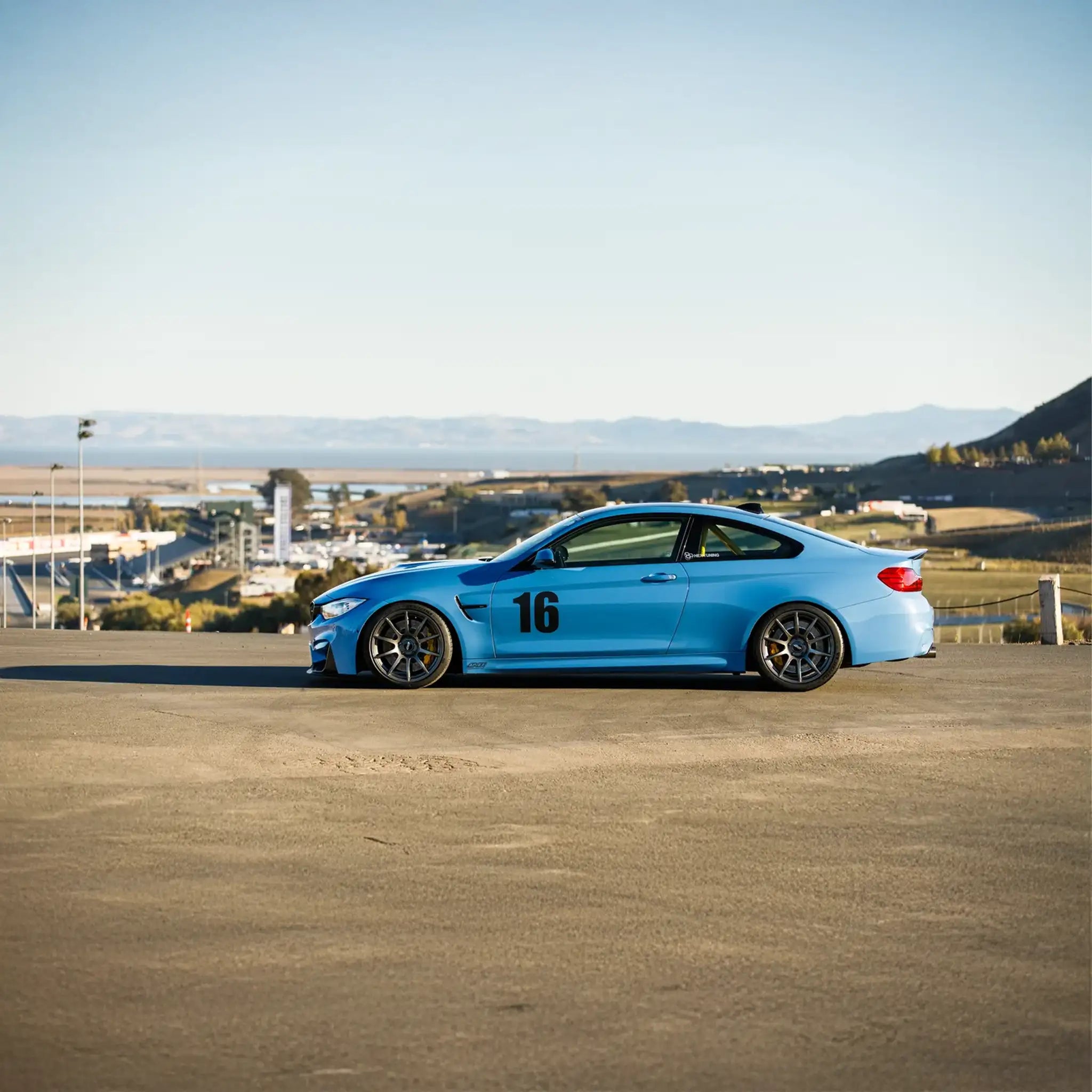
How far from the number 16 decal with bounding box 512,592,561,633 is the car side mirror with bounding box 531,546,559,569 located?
217 mm

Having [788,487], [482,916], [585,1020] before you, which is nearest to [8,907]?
[482,916]

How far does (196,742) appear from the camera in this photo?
9430 millimetres

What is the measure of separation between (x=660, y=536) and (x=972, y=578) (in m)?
62.3

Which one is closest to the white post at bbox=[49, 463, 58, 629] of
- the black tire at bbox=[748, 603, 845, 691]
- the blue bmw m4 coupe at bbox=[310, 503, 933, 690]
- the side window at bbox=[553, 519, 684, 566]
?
the blue bmw m4 coupe at bbox=[310, 503, 933, 690]

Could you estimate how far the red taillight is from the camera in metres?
11.5

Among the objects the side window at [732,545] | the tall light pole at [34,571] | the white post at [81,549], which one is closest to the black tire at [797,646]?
the side window at [732,545]

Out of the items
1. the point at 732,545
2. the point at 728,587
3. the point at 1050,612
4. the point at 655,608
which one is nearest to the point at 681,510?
the point at 732,545

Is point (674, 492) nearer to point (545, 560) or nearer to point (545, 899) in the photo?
point (545, 560)

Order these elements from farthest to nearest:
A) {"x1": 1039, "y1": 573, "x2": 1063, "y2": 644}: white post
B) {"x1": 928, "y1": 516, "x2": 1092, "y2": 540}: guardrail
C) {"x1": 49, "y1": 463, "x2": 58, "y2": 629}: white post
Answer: {"x1": 928, "y1": 516, "x2": 1092, "y2": 540}: guardrail → {"x1": 49, "y1": 463, "x2": 58, "y2": 629}: white post → {"x1": 1039, "y1": 573, "x2": 1063, "y2": 644}: white post

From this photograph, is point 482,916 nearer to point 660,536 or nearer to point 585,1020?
point 585,1020

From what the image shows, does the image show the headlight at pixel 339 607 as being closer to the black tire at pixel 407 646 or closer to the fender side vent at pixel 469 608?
the black tire at pixel 407 646

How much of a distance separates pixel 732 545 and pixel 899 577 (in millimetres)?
1319

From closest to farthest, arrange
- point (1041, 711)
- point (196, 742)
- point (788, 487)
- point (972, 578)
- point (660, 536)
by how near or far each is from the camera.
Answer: point (196, 742), point (1041, 711), point (660, 536), point (972, 578), point (788, 487)

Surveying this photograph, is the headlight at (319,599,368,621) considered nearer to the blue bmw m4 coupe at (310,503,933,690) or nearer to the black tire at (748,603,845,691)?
the blue bmw m4 coupe at (310,503,933,690)
